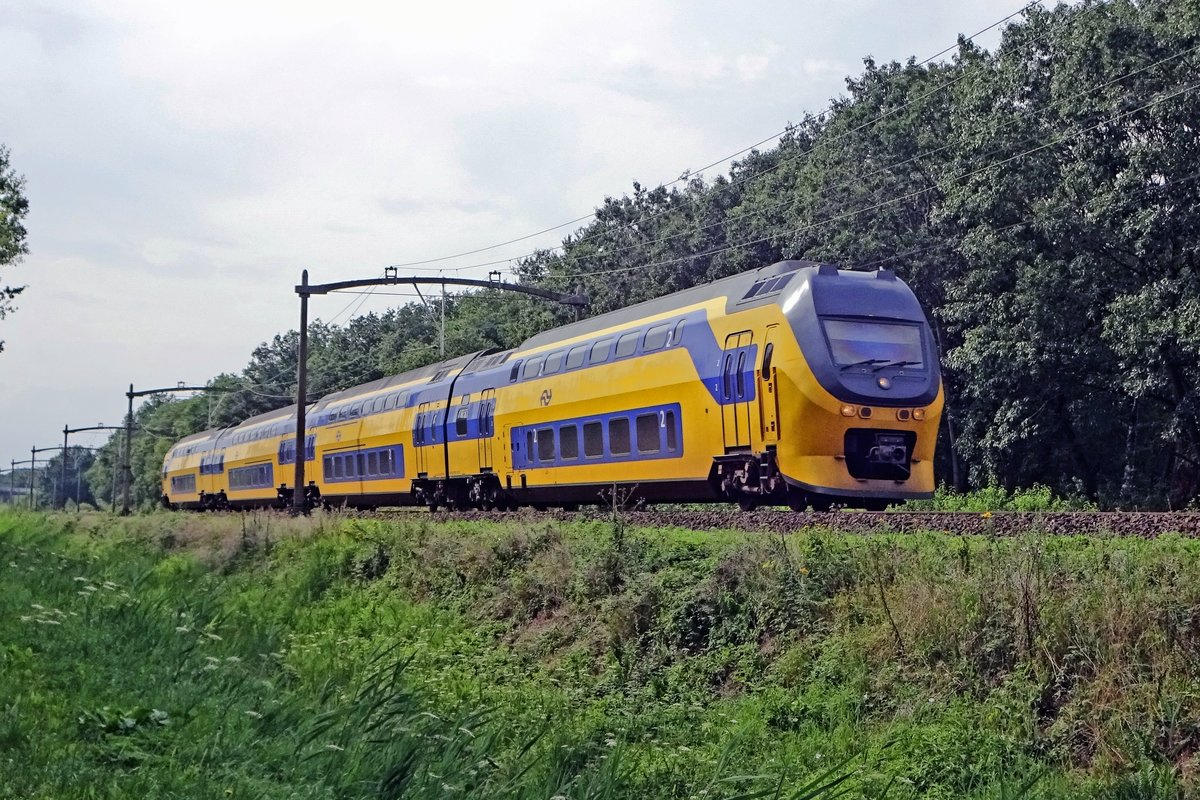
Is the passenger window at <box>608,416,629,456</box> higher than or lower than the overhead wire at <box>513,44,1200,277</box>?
lower

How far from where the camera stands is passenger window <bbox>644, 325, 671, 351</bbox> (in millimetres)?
21620

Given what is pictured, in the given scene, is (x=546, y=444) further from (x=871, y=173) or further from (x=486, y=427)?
(x=871, y=173)

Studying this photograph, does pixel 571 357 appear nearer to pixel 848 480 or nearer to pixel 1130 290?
pixel 848 480

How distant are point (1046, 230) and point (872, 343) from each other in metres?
17.1

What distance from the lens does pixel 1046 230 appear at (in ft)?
110

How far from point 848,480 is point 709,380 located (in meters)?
3.04

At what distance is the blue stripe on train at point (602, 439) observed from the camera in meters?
21.2

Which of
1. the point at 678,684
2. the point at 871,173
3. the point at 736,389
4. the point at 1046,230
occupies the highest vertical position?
the point at 871,173

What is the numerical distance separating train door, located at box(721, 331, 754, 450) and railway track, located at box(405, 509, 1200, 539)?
4.00ft

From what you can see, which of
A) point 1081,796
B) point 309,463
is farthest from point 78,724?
point 309,463

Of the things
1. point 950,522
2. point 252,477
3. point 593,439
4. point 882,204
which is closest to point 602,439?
point 593,439

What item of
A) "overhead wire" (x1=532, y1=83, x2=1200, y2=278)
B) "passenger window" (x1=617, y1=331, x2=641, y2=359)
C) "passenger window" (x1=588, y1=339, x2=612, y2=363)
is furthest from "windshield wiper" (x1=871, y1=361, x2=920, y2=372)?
"overhead wire" (x1=532, y1=83, x2=1200, y2=278)

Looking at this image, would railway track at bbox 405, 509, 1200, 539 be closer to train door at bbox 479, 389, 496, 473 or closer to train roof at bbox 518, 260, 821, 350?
train roof at bbox 518, 260, 821, 350

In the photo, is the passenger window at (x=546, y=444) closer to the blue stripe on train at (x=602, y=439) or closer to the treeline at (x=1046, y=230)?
the blue stripe on train at (x=602, y=439)
